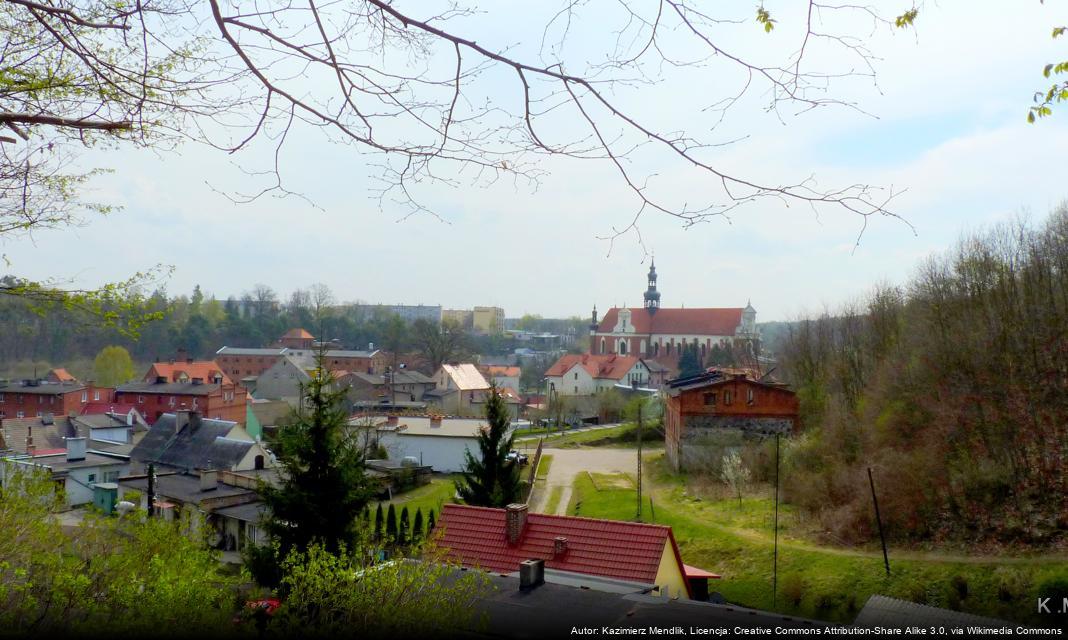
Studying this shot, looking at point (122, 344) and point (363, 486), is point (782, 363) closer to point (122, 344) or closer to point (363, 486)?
point (363, 486)

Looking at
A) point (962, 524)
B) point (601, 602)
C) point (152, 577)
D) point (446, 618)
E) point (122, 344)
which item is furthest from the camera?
point (122, 344)

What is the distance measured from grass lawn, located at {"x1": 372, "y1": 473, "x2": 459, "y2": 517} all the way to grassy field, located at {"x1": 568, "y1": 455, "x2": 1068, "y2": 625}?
7.38 meters

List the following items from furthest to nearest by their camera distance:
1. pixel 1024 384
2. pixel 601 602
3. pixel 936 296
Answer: pixel 936 296 < pixel 1024 384 < pixel 601 602

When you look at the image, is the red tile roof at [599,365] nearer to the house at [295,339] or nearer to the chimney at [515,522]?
the house at [295,339]

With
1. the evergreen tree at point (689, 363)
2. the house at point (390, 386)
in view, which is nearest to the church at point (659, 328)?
the evergreen tree at point (689, 363)

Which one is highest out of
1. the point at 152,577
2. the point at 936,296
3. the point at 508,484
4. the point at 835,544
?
the point at 936,296

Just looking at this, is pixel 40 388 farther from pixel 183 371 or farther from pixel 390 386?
pixel 390 386

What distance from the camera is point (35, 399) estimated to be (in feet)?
128

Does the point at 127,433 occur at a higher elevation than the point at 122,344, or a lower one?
lower

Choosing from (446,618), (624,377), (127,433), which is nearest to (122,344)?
(127,433)

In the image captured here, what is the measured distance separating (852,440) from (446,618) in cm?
1914

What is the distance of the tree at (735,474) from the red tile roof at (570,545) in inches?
433

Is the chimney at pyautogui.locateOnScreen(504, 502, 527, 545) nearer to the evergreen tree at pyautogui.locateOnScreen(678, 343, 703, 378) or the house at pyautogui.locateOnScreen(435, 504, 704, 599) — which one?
the house at pyautogui.locateOnScreen(435, 504, 704, 599)

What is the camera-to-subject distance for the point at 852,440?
2091 cm
